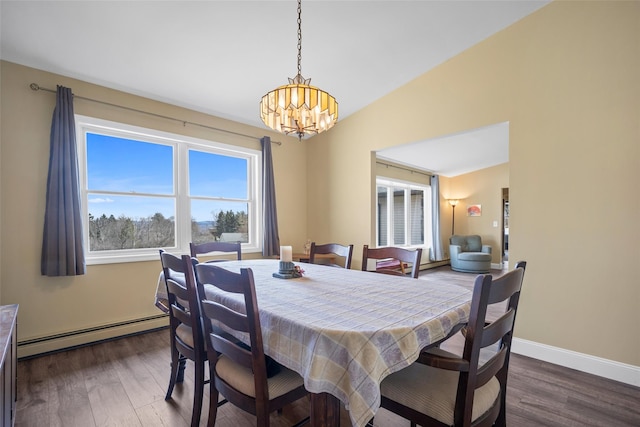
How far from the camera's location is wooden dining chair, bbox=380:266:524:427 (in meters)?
0.98

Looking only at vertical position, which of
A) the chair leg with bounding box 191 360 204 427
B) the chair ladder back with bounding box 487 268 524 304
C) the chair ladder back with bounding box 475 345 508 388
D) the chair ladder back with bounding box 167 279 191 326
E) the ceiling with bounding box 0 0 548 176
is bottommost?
the chair leg with bounding box 191 360 204 427

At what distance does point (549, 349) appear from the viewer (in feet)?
8.14

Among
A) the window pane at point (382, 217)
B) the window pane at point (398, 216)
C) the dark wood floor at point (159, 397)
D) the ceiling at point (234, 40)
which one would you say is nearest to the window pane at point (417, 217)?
the window pane at point (398, 216)

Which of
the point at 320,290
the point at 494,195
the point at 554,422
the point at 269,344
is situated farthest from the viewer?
the point at 494,195

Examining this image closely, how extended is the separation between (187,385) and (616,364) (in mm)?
3134

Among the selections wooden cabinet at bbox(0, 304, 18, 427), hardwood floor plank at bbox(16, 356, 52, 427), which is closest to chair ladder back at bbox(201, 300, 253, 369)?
wooden cabinet at bbox(0, 304, 18, 427)

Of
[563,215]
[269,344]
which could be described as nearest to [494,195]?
[563,215]

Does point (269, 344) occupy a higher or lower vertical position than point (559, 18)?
lower

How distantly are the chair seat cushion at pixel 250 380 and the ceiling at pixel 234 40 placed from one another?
2.41 meters

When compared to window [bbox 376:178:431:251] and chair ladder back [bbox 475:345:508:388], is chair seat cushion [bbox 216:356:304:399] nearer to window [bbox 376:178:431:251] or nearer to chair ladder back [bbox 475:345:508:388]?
chair ladder back [bbox 475:345:508:388]

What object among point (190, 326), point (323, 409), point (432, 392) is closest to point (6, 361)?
point (190, 326)

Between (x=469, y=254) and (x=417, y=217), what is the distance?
1.37m

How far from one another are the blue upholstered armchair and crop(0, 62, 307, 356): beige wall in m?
5.87

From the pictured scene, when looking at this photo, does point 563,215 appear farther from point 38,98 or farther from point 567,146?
point 38,98
